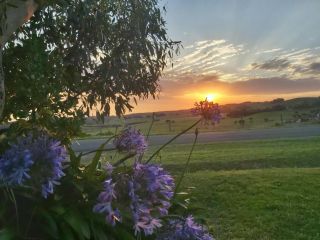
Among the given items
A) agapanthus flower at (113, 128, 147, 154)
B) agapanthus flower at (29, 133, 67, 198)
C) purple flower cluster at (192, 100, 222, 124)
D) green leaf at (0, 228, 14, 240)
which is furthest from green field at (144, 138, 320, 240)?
agapanthus flower at (29, 133, 67, 198)

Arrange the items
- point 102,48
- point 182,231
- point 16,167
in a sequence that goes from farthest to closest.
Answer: point 102,48, point 182,231, point 16,167

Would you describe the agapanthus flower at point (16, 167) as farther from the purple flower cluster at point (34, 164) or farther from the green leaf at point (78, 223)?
the green leaf at point (78, 223)

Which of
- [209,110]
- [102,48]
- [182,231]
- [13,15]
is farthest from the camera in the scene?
[102,48]

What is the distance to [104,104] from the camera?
913 cm

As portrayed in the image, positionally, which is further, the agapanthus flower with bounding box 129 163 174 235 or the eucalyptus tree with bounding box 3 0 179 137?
the eucalyptus tree with bounding box 3 0 179 137

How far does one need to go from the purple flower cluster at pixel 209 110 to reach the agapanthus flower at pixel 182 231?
67 cm

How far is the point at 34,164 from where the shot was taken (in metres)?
2.55

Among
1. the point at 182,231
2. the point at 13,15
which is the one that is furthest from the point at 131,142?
the point at 13,15

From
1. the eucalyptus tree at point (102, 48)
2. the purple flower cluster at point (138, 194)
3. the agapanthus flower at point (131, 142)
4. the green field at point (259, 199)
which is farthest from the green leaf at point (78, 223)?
the eucalyptus tree at point (102, 48)

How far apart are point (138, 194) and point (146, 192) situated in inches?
1.9

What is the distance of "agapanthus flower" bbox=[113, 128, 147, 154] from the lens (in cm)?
353

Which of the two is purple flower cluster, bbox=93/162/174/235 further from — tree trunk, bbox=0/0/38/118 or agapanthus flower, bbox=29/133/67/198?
tree trunk, bbox=0/0/38/118

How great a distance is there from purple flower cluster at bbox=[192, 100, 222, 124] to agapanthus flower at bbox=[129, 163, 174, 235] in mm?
633

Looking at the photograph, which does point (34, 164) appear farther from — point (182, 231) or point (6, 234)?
point (182, 231)
